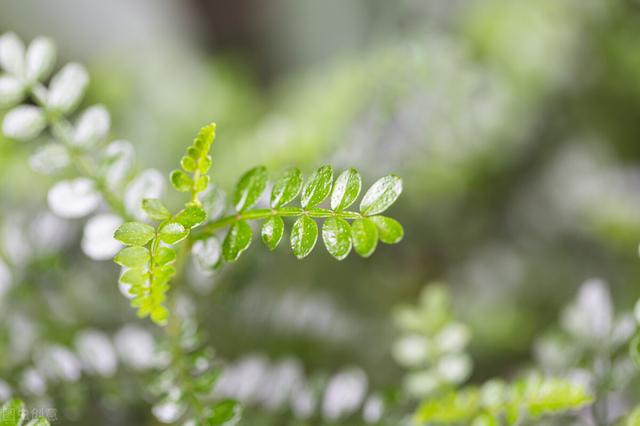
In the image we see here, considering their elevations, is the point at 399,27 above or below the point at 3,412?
above

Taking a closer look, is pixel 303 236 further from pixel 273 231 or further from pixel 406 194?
pixel 406 194

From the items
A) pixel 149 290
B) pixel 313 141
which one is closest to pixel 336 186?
pixel 149 290

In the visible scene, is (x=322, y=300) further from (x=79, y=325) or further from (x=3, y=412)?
(x=3, y=412)

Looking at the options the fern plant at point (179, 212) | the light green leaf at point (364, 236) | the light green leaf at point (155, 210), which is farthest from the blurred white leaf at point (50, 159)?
the light green leaf at point (364, 236)

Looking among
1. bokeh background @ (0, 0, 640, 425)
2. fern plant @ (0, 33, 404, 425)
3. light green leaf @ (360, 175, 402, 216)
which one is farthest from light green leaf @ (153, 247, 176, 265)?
bokeh background @ (0, 0, 640, 425)

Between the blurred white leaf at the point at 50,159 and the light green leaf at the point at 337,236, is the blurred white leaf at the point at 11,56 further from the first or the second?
the light green leaf at the point at 337,236
